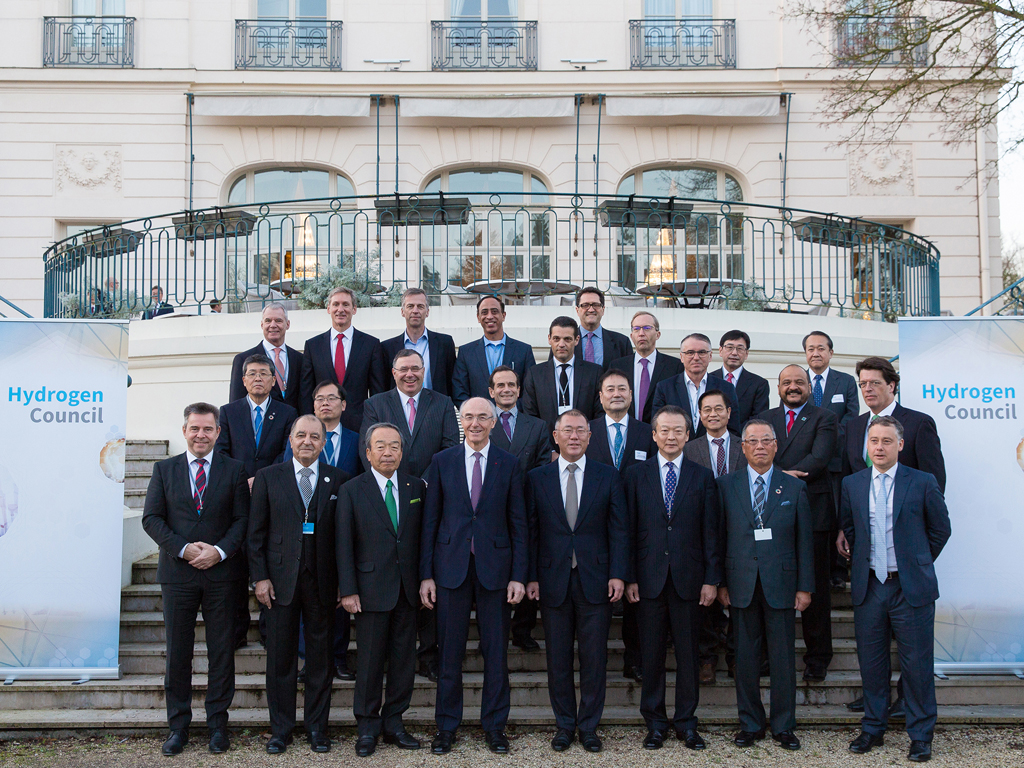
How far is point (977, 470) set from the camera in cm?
527

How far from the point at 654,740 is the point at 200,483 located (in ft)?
8.72

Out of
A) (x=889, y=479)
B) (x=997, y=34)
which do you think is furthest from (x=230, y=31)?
(x=889, y=479)

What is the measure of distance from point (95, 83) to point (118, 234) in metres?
6.28

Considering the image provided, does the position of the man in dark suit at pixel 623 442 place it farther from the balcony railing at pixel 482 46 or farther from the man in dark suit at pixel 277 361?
the balcony railing at pixel 482 46

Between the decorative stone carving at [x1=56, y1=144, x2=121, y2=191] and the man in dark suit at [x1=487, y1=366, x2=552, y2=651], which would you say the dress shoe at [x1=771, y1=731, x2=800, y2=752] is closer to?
the man in dark suit at [x1=487, y1=366, x2=552, y2=651]

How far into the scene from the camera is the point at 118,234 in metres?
8.95

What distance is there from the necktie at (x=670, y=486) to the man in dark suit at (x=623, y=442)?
0.27 m

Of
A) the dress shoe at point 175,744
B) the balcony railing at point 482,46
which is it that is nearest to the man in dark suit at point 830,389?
the dress shoe at point 175,744

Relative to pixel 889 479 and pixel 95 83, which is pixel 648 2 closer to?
pixel 95 83

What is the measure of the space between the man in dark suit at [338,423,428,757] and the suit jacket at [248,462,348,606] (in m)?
0.10

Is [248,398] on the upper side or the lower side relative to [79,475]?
upper

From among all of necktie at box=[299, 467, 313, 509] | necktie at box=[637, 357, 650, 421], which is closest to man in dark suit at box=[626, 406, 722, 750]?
necktie at box=[637, 357, 650, 421]

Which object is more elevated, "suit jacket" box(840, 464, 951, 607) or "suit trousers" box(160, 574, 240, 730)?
"suit jacket" box(840, 464, 951, 607)

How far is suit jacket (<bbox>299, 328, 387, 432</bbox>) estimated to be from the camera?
5875mm
